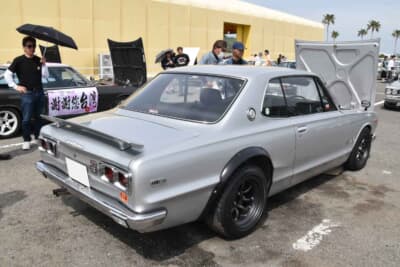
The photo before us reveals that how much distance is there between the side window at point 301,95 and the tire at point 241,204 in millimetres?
901

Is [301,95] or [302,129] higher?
[301,95]

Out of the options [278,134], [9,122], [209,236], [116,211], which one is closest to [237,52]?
[278,134]

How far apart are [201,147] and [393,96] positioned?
11.2 m

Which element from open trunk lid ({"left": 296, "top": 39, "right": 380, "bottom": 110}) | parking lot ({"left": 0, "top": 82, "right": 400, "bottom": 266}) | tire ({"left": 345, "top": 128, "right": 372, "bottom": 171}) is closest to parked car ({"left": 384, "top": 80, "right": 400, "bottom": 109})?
open trunk lid ({"left": 296, "top": 39, "right": 380, "bottom": 110})

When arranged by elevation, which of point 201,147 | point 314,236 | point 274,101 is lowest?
point 314,236

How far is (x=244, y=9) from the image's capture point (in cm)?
Result: 3042

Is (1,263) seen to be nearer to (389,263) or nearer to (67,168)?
(67,168)

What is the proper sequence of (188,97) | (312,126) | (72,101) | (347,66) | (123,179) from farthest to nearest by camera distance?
(72,101) → (347,66) → (312,126) → (188,97) → (123,179)

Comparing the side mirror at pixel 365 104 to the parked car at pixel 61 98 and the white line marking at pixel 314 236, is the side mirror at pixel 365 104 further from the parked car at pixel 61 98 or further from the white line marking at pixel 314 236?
the parked car at pixel 61 98

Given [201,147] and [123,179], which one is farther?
[201,147]

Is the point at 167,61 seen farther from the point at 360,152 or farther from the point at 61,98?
the point at 360,152

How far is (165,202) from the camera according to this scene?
2.69m

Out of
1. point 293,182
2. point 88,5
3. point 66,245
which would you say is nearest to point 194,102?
point 293,182

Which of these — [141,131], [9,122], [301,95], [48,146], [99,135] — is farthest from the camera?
[9,122]
